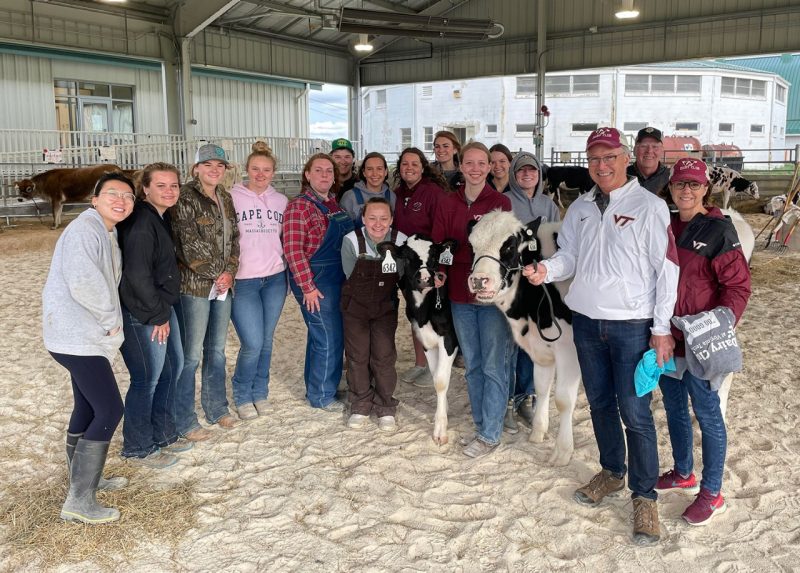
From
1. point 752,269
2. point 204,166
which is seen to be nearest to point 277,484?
point 204,166

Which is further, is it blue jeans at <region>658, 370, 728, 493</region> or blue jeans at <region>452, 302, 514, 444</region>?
blue jeans at <region>452, 302, 514, 444</region>

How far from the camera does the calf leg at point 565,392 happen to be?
154 inches

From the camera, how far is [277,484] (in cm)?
368

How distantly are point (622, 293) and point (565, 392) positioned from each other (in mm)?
1225

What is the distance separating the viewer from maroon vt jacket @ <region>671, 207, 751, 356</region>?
9.43ft

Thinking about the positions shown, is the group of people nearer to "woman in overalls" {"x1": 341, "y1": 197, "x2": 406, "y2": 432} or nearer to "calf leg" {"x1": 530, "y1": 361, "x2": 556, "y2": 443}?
"woman in overalls" {"x1": 341, "y1": 197, "x2": 406, "y2": 432}


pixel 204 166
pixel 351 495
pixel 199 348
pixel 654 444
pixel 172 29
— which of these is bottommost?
pixel 351 495

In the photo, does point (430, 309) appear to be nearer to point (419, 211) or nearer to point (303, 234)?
point (419, 211)

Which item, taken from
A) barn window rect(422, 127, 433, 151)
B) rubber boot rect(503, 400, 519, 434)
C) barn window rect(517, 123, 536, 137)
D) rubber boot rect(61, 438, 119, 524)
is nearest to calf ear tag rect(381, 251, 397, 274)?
rubber boot rect(503, 400, 519, 434)

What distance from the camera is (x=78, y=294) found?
114 inches

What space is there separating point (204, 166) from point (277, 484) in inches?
76.5

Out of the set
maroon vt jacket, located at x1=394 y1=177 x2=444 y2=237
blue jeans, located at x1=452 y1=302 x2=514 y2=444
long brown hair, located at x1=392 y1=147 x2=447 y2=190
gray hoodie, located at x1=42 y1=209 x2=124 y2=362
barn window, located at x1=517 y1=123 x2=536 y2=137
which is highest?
barn window, located at x1=517 y1=123 x2=536 y2=137

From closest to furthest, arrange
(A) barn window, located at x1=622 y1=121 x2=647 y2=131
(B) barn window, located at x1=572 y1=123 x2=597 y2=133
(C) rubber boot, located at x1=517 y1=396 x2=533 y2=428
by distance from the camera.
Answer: (C) rubber boot, located at x1=517 y1=396 x2=533 y2=428 → (B) barn window, located at x1=572 y1=123 x2=597 y2=133 → (A) barn window, located at x1=622 y1=121 x2=647 y2=131

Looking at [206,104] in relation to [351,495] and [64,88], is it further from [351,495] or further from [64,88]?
[351,495]
